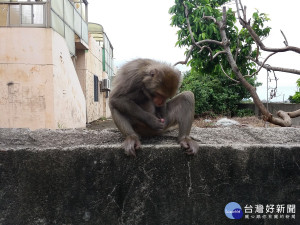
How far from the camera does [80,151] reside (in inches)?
80.8

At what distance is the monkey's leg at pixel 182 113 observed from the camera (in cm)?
245

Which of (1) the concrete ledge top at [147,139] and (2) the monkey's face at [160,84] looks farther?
(2) the monkey's face at [160,84]

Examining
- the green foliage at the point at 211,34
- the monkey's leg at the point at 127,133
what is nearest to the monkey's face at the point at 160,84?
the monkey's leg at the point at 127,133

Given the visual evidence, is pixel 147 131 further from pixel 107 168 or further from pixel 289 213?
pixel 289 213

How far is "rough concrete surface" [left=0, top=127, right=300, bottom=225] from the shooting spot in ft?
6.64

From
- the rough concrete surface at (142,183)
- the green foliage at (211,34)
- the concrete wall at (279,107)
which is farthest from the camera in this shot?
the concrete wall at (279,107)

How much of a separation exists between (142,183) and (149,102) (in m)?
0.92

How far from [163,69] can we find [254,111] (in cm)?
1260

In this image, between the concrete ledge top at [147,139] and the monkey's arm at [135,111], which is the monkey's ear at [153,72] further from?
the concrete ledge top at [147,139]

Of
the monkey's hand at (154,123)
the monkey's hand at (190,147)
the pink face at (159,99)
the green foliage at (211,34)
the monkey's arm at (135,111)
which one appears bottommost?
the monkey's hand at (190,147)

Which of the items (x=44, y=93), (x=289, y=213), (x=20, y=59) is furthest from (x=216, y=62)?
(x=289, y=213)

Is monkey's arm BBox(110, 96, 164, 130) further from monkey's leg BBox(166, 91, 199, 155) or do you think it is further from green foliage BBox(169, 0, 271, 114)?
green foliage BBox(169, 0, 271, 114)

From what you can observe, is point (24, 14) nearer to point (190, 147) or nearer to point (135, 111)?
point (135, 111)

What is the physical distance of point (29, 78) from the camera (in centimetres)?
933
